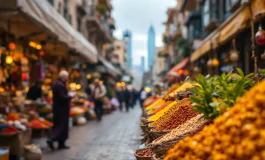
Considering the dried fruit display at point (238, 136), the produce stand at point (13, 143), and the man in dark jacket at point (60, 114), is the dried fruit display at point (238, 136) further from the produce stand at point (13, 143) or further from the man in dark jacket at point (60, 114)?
the man in dark jacket at point (60, 114)

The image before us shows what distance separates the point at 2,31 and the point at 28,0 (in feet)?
13.3

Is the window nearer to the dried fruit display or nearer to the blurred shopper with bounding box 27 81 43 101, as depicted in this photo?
the blurred shopper with bounding box 27 81 43 101

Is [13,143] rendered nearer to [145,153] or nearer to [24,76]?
[145,153]

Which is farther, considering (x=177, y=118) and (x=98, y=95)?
(x=98, y=95)

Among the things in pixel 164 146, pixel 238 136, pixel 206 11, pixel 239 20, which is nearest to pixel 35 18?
pixel 239 20

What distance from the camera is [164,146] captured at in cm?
308

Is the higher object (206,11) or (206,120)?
(206,11)

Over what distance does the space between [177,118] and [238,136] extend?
5.95 feet

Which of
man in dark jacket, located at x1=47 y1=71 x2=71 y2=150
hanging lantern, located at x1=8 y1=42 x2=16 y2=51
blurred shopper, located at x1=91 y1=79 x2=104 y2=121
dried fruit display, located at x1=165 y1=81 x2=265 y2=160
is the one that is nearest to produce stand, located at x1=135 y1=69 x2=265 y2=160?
dried fruit display, located at x1=165 y1=81 x2=265 y2=160

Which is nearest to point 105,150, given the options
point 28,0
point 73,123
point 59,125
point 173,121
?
point 59,125

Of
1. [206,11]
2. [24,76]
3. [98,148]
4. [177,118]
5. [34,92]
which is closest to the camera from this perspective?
[177,118]

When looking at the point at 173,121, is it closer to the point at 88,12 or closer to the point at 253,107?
the point at 253,107

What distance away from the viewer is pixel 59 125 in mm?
8148

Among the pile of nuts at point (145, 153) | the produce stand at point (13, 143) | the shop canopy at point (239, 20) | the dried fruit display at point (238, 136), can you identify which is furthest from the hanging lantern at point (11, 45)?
the dried fruit display at point (238, 136)
